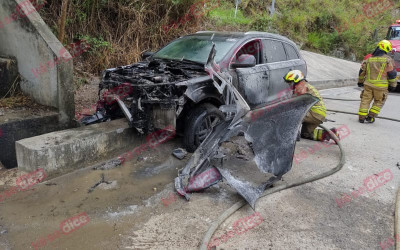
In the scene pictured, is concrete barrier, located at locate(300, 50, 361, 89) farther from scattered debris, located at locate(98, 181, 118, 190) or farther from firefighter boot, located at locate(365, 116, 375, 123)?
scattered debris, located at locate(98, 181, 118, 190)

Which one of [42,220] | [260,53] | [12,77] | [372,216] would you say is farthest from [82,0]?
[372,216]

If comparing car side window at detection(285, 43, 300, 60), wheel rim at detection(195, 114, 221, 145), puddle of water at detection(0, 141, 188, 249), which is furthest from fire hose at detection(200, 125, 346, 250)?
Answer: car side window at detection(285, 43, 300, 60)

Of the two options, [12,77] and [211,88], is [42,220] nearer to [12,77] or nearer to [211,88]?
[211,88]

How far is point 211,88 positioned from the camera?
15.1ft

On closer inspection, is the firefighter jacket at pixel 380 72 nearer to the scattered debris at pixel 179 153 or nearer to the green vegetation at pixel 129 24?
the scattered debris at pixel 179 153

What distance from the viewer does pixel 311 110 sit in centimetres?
534

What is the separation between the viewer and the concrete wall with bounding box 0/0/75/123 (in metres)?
4.70

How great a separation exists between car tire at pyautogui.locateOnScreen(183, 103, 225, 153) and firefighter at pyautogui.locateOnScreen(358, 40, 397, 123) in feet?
14.1

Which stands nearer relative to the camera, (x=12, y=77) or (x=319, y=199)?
(x=319, y=199)

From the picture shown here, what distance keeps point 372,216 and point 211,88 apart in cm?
259

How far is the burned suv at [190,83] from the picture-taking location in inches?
166

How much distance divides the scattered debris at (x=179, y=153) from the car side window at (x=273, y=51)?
2.36 meters

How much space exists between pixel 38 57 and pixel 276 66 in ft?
13.2

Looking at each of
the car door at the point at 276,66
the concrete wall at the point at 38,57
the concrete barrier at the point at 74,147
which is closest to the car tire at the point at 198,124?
the concrete barrier at the point at 74,147
